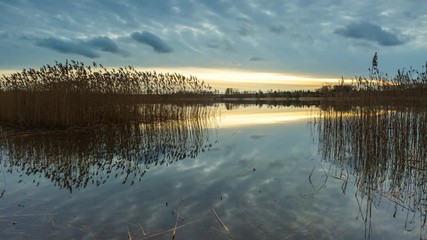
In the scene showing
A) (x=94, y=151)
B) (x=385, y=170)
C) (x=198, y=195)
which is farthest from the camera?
(x=94, y=151)

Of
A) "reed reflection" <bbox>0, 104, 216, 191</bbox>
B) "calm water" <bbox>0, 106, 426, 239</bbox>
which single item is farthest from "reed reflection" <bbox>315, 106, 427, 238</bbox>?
"reed reflection" <bbox>0, 104, 216, 191</bbox>

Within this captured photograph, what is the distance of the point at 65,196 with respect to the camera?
5.52 m

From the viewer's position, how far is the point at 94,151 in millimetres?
9672

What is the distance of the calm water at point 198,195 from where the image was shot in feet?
13.4

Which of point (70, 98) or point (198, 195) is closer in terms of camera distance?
point (198, 195)

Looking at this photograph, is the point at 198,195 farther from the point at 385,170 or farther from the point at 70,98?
the point at 70,98

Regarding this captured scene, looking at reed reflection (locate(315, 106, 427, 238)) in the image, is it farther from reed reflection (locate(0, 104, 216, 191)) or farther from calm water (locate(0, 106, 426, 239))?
reed reflection (locate(0, 104, 216, 191))

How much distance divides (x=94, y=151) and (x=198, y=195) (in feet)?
16.8

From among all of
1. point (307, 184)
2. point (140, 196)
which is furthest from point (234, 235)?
point (307, 184)

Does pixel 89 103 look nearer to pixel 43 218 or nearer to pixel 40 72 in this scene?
pixel 40 72

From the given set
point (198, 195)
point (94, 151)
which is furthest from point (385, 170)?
point (94, 151)

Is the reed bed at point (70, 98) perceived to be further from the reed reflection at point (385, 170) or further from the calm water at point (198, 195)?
the reed reflection at point (385, 170)

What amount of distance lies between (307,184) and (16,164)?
6.40 meters

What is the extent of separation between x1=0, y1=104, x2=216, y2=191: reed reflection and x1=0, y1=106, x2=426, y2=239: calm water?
0.03 meters
